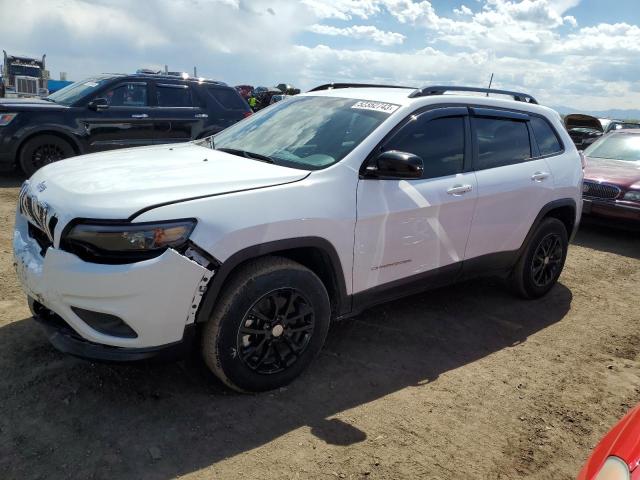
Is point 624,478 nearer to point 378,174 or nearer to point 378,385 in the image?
point 378,385

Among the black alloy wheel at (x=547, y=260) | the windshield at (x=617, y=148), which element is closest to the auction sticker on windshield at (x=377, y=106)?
the black alloy wheel at (x=547, y=260)

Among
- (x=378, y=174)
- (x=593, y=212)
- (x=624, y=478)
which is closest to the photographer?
(x=624, y=478)

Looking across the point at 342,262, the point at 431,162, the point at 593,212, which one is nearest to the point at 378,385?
the point at 342,262

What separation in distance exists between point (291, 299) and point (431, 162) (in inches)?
56.4

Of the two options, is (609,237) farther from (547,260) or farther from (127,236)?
(127,236)

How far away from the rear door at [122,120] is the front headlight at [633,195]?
7207 mm

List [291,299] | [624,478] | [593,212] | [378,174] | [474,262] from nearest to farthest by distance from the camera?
[624,478], [291,299], [378,174], [474,262], [593,212]

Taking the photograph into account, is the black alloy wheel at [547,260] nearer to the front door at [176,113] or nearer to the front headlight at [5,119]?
the front door at [176,113]

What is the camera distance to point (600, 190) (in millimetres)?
7484

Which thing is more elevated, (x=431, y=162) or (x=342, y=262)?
(x=431, y=162)

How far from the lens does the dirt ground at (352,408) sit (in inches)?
97.7

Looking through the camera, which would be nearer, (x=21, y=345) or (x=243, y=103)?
(x=21, y=345)

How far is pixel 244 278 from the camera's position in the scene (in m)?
2.70

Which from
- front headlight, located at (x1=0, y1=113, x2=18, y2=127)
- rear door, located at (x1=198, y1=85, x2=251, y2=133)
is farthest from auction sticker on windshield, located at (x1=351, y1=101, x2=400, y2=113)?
front headlight, located at (x1=0, y1=113, x2=18, y2=127)
